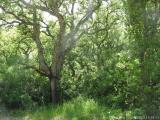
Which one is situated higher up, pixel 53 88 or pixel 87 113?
pixel 53 88

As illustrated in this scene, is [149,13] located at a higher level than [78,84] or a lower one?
higher

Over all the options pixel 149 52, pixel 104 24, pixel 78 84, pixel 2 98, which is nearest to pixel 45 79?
pixel 78 84

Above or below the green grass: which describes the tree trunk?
above

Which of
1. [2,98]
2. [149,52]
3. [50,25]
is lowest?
Result: [2,98]

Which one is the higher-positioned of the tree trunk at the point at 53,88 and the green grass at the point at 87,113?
the tree trunk at the point at 53,88

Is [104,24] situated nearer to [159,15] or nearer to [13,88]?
[13,88]

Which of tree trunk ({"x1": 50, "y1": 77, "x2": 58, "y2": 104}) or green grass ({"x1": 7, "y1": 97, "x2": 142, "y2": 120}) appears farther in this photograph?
tree trunk ({"x1": 50, "y1": 77, "x2": 58, "y2": 104})

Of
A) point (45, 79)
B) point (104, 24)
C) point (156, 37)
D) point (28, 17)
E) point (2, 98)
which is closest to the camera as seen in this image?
point (156, 37)

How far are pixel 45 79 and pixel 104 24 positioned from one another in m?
6.62

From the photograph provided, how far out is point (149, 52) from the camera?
855 centimetres

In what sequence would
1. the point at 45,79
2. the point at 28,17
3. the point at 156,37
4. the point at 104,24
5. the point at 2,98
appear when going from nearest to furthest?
1. the point at 156,37
2. the point at 2,98
3. the point at 28,17
4. the point at 45,79
5. the point at 104,24

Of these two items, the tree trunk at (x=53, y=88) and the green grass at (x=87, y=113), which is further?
the tree trunk at (x=53, y=88)

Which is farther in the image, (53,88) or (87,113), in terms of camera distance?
(53,88)

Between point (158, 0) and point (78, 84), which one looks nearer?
point (158, 0)
